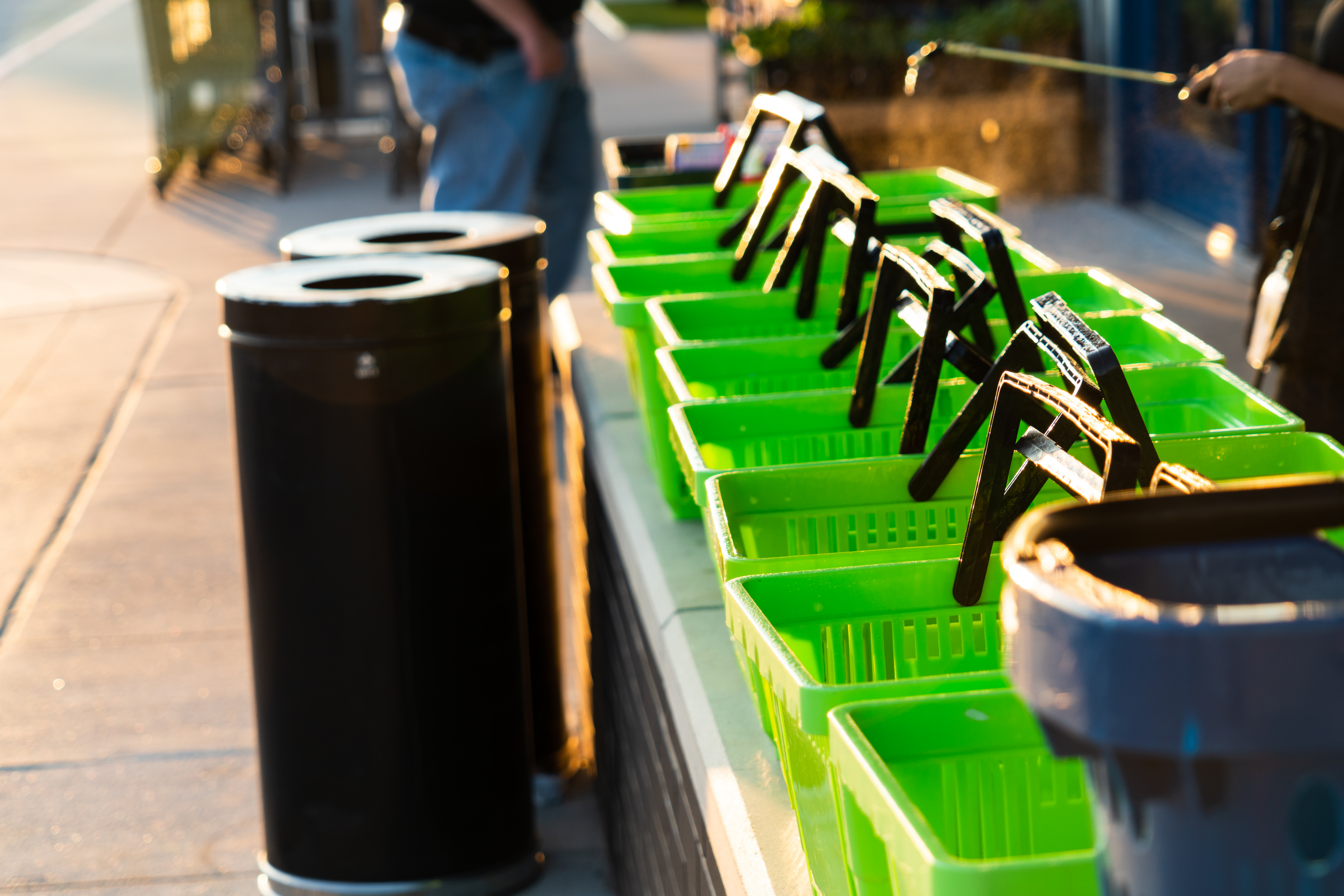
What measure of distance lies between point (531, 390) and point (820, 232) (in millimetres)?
915

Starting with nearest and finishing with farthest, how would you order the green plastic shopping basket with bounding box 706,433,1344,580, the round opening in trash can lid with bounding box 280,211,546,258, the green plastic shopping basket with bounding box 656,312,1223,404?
the green plastic shopping basket with bounding box 706,433,1344,580, the green plastic shopping basket with bounding box 656,312,1223,404, the round opening in trash can lid with bounding box 280,211,546,258

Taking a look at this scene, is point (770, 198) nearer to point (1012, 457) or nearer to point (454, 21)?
point (1012, 457)

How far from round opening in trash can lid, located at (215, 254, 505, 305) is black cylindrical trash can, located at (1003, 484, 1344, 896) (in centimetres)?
176

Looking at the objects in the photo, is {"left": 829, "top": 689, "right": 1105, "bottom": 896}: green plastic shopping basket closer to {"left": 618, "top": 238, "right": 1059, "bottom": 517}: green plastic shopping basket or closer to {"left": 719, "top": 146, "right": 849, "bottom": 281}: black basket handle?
{"left": 618, "top": 238, "right": 1059, "bottom": 517}: green plastic shopping basket

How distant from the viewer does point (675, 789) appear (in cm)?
207

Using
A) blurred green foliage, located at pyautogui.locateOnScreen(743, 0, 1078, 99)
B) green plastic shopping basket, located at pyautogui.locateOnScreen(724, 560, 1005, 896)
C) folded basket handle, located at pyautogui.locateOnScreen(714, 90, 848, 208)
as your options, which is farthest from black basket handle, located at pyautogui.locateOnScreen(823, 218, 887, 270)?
blurred green foliage, located at pyautogui.locateOnScreen(743, 0, 1078, 99)

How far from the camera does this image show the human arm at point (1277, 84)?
2.46 m

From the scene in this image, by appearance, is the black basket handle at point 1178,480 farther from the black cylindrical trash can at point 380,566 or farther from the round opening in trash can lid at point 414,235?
the round opening in trash can lid at point 414,235

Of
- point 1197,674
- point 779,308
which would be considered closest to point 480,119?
point 779,308

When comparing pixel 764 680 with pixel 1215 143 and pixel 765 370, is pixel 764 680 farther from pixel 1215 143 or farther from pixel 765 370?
pixel 1215 143

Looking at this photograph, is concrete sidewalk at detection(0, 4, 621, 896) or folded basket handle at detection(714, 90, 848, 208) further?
concrete sidewalk at detection(0, 4, 621, 896)

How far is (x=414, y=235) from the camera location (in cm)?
317

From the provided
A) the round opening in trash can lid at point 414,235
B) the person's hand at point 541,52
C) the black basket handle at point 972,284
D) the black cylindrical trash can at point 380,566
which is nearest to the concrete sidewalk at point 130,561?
the black cylindrical trash can at point 380,566

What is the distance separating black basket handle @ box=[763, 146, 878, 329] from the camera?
2.36 m
